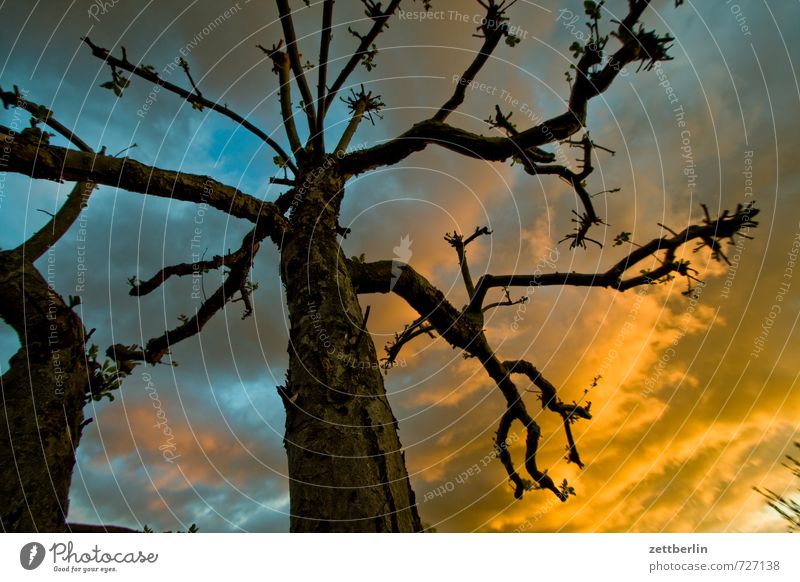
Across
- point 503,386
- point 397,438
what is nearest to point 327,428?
point 397,438

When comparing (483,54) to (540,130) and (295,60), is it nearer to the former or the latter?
(540,130)

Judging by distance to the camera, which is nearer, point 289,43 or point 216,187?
point 216,187

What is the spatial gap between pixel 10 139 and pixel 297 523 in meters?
4.14

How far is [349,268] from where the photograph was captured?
16.4ft

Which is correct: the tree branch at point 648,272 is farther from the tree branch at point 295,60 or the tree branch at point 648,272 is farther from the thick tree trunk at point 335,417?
the tree branch at point 295,60

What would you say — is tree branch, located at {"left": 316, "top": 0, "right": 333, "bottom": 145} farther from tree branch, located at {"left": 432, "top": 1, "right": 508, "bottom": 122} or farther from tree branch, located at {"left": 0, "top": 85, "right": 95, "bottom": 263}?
tree branch, located at {"left": 0, "top": 85, "right": 95, "bottom": 263}

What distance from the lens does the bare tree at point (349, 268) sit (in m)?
2.90

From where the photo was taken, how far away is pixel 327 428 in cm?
302
